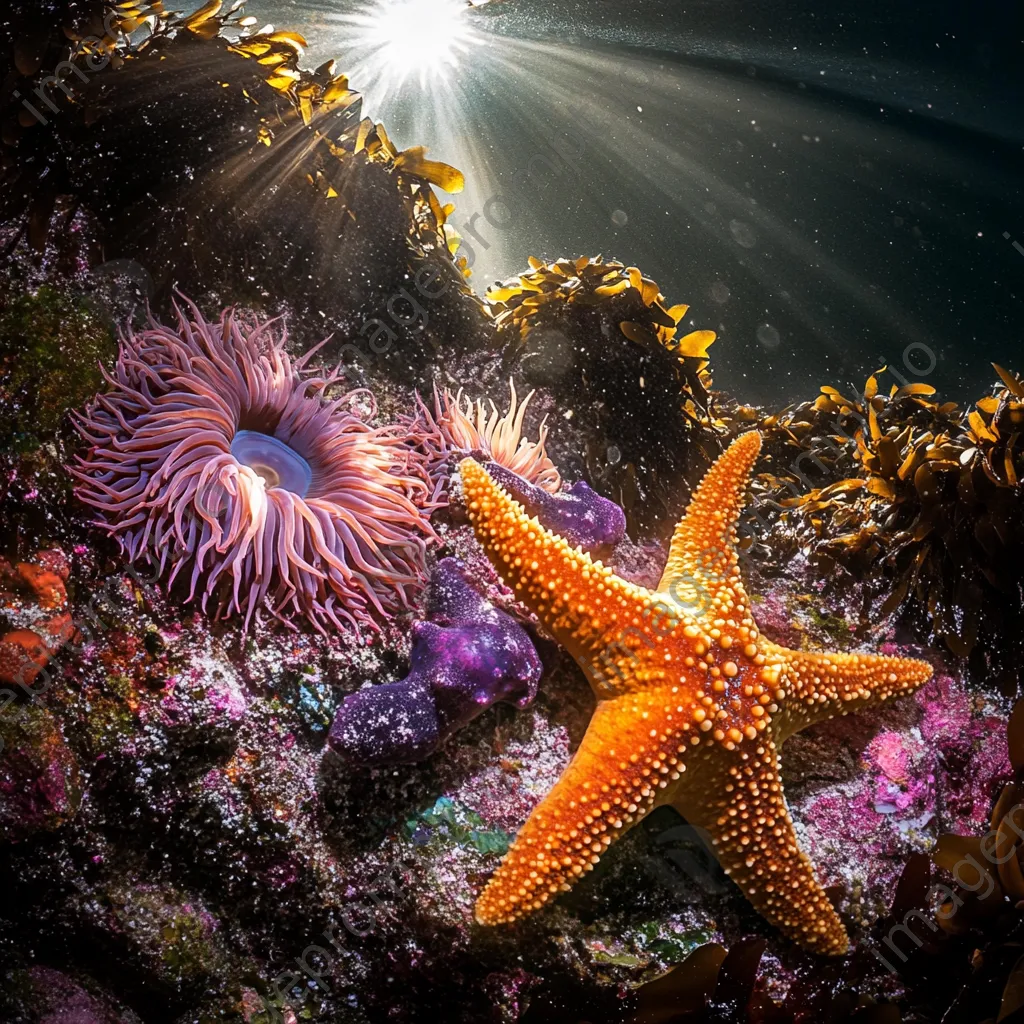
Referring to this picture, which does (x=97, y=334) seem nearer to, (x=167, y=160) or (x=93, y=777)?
(x=167, y=160)

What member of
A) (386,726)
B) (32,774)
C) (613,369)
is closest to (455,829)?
(386,726)

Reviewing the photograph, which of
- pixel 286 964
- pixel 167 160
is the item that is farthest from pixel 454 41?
pixel 286 964

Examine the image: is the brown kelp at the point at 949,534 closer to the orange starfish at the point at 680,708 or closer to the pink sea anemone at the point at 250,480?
the orange starfish at the point at 680,708

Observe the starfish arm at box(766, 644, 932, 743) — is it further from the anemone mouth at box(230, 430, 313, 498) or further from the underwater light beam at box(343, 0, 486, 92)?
the underwater light beam at box(343, 0, 486, 92)

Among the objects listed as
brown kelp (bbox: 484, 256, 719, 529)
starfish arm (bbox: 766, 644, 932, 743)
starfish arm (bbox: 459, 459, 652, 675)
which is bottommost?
starfish arm (bbox: 459, 459, 652, 675)

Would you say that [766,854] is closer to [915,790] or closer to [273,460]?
[915,790]

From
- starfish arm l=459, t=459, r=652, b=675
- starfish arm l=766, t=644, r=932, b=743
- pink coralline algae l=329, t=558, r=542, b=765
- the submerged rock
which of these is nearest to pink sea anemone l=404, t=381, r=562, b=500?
starfish arm l=459, t=459, r=652, b=675
